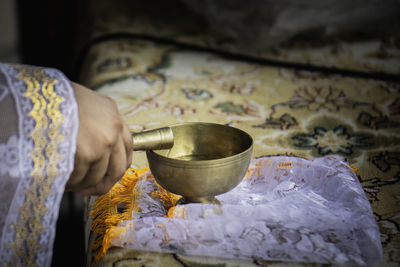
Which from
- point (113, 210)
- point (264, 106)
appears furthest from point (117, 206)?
point (264, 106)

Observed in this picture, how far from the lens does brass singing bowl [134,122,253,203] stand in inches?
24.6

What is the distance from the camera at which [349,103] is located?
1234 mm

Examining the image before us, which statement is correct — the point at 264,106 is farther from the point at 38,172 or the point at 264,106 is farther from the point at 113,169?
the point at 38,172

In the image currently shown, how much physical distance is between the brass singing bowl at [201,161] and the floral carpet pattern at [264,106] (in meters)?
0.11

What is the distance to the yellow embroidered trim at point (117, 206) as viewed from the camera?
0.61 meters

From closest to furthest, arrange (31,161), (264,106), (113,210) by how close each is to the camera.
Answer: (31,161) < (113,210) < (264,106)

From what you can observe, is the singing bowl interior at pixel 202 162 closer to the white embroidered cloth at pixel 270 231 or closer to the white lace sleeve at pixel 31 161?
the white embroidered cloth at pixel 270 231

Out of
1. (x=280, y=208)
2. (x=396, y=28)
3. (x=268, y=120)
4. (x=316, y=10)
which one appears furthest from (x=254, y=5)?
(x=280, y=208)

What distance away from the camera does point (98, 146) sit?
0.56 meters

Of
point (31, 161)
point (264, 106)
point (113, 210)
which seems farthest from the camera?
point (264, 106)

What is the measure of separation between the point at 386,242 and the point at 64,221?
3.82ft

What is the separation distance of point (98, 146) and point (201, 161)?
0.49 ft

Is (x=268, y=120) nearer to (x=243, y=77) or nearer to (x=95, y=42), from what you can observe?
(x=243, y=77)

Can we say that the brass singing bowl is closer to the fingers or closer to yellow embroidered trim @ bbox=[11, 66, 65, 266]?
the fingers
